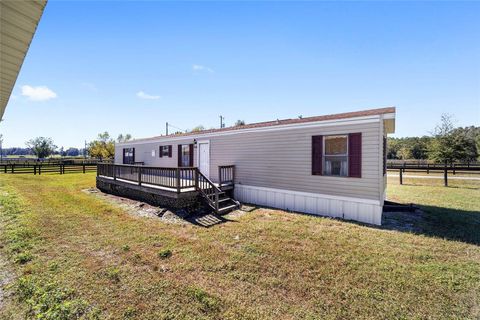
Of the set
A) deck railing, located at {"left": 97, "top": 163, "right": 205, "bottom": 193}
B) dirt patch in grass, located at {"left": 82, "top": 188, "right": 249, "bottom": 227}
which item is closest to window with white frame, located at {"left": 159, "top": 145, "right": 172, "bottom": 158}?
deck railing, located at {"left": 97, "top": 163, "right": 205, "bottom": 193}

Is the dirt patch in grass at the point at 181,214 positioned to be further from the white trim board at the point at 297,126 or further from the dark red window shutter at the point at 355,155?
the dark red window shutter at the point at 355,155

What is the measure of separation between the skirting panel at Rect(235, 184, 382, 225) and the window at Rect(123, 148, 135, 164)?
10.5 metres

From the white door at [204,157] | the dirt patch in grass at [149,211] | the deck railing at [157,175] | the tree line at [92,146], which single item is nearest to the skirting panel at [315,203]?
the white door at [204,157]

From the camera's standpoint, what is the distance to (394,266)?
3867mm

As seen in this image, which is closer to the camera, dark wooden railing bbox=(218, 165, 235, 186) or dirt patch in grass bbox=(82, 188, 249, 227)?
dirt patch in grass bbox=(82, 188, 249, 227)

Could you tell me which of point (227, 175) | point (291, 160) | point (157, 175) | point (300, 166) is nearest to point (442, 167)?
point (300, 166)

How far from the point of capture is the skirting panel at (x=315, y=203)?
21.4ft

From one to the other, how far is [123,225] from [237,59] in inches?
384

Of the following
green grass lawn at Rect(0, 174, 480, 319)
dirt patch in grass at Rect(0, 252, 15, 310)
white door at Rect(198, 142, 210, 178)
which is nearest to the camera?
green grass lawn at Rect(0, 174, 480, 319)

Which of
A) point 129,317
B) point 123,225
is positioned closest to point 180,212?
point 123,225

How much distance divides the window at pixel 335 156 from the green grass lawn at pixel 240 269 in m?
1.73

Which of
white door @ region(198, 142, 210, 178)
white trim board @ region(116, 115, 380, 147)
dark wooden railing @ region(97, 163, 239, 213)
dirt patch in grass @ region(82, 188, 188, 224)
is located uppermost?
white trim board @ region(116, 115, 380, 147)

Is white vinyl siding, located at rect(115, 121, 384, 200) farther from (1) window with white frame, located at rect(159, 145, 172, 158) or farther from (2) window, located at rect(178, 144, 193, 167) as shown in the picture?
(1) window with white frame, located at rect(159, 145, 172, 158)

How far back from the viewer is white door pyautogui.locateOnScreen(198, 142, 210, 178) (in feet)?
36.1
